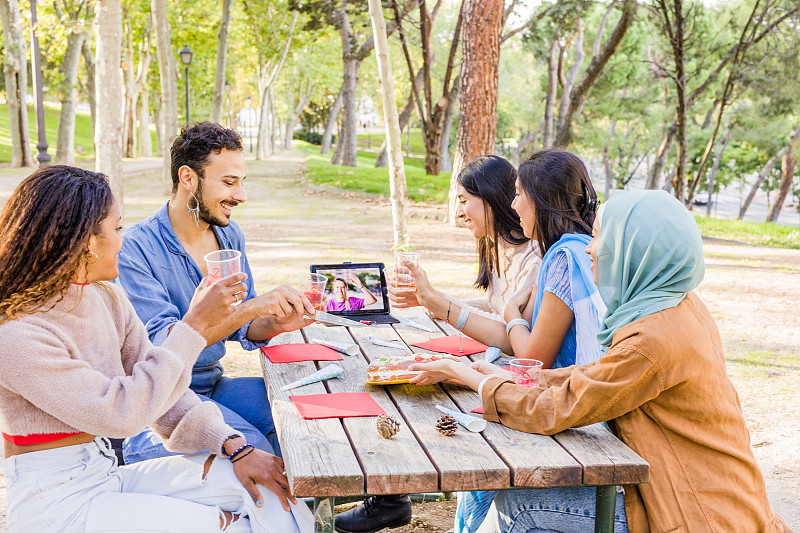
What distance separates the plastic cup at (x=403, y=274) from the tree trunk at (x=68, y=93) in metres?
21.5

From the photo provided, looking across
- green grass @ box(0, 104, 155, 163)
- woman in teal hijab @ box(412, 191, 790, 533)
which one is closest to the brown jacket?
woman in teal hijab @ box(412, 191, 790, 533)

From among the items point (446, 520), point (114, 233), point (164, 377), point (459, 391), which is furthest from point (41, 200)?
point (446, 520)

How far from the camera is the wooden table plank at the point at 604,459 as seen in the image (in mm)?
2059

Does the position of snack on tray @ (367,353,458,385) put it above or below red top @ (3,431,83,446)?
above

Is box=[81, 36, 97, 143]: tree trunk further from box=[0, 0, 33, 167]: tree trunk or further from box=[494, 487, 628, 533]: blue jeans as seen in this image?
box=[494, 487, 628, 533]: blue jeans

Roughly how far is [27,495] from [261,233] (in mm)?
10688

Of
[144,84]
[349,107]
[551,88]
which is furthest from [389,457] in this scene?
[144,84]

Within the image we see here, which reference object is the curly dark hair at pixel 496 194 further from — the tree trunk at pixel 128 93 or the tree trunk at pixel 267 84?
the tree trunk at pixel 128 93

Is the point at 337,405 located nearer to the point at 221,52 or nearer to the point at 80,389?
the point at 80,389

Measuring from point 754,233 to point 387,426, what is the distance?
551 inches

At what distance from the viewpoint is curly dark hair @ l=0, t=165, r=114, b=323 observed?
2043 millimetres

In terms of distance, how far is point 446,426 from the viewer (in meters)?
2.26

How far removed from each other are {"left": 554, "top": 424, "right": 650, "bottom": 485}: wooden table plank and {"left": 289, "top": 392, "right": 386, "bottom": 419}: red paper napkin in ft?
2.03

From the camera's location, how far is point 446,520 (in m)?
3.63
